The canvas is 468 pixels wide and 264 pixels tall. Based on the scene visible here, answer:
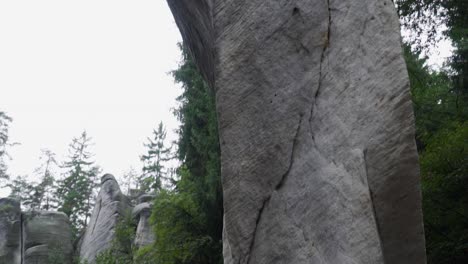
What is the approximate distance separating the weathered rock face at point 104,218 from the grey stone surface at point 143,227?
890 mm

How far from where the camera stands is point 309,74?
16.3 feet

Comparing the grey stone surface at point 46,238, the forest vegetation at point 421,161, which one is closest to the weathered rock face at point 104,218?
the grey stone surface at point 46,238

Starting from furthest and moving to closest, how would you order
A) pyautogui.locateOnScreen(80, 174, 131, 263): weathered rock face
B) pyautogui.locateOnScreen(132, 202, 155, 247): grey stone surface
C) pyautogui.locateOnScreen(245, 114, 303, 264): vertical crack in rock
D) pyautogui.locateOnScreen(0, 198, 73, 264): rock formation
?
pyautogui.locateOnScreen(0, 198, 73, 264): rock formation, pyautogui.locateOnScreen(80, 174, 131, 263): weathered rock face, pyautogui.locateOnScreen(132, 202, 155, 247): grey stone surface, pyautogui.locateOnScreen(245, 114, 303, 264): vertical crack in rock

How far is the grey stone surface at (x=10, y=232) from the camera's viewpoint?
21.1 m

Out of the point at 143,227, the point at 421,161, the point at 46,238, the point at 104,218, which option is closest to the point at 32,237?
the point at 46,238

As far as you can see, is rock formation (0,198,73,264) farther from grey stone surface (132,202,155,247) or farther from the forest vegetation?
the forest vegetation

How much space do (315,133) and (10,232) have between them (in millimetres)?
20046

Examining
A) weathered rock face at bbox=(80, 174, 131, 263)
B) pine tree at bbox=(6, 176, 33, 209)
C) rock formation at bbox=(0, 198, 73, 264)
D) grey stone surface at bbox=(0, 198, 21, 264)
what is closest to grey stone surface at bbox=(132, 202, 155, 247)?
weathered rock face at bbox=(80, 174, 131, 263)

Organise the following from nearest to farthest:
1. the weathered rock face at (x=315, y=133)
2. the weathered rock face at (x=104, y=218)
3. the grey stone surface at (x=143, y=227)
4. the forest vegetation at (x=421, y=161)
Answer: the weathered rock face at (x=315, y=133) < the forest vegetation at (x=421, y=161) < the grey stone surface at (x=143, y=227) < the weathered rock face at (x=104, y=218)

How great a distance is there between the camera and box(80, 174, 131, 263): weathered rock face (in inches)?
827

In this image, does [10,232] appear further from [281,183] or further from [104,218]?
[281,183]

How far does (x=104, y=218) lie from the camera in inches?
865

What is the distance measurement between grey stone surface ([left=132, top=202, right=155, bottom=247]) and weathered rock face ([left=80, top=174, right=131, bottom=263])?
890 mm

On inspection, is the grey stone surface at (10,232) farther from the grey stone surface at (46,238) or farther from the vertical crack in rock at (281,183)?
the vertical crack in rock at (281,183)
